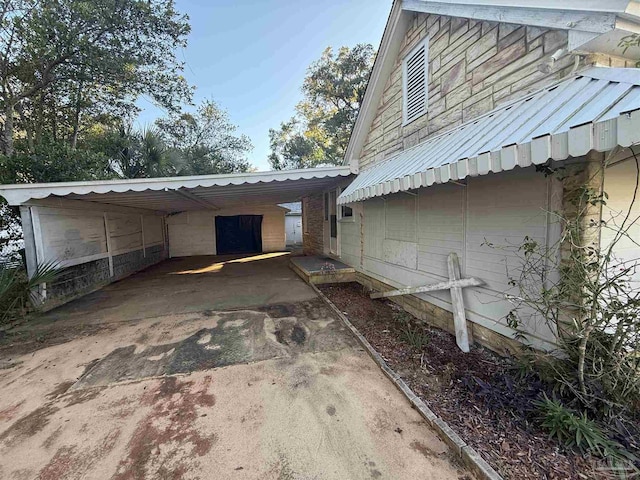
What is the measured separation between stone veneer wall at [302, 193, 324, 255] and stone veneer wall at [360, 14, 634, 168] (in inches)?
226

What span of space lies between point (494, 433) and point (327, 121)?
1948 cm

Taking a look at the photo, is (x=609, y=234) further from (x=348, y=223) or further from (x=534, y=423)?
(x=348, y=223)

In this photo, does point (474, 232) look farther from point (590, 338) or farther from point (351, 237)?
point (351, 237)

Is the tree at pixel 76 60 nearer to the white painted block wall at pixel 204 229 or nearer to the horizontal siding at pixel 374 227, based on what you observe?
the white painted block wall at pixel 204 229

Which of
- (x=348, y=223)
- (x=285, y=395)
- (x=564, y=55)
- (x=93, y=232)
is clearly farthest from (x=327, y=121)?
(x=285, y=395)

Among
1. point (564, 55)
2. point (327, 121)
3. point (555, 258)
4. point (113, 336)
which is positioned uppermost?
point (327, 121)

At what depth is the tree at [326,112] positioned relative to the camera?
16.8 meters

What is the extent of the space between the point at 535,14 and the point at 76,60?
12.1 meters

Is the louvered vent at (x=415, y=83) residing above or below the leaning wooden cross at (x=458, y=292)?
above

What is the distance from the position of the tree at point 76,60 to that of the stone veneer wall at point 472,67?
30.2ft

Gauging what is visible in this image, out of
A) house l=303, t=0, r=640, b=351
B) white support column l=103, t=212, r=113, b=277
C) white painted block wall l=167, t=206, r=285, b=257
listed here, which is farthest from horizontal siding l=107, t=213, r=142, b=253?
house l=303, t=0, r=640, b=351


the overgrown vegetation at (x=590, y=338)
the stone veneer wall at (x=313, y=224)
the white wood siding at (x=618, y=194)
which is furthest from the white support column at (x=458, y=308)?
the stone veneer wall at (x=313, y=224)

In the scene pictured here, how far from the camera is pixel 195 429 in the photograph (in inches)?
96.3

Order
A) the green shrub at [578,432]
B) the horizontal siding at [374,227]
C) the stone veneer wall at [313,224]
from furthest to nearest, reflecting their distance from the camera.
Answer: the stone veneer wall at [313,224] < the horizontal siding at [374,227] < the green shrub at [578,432]
